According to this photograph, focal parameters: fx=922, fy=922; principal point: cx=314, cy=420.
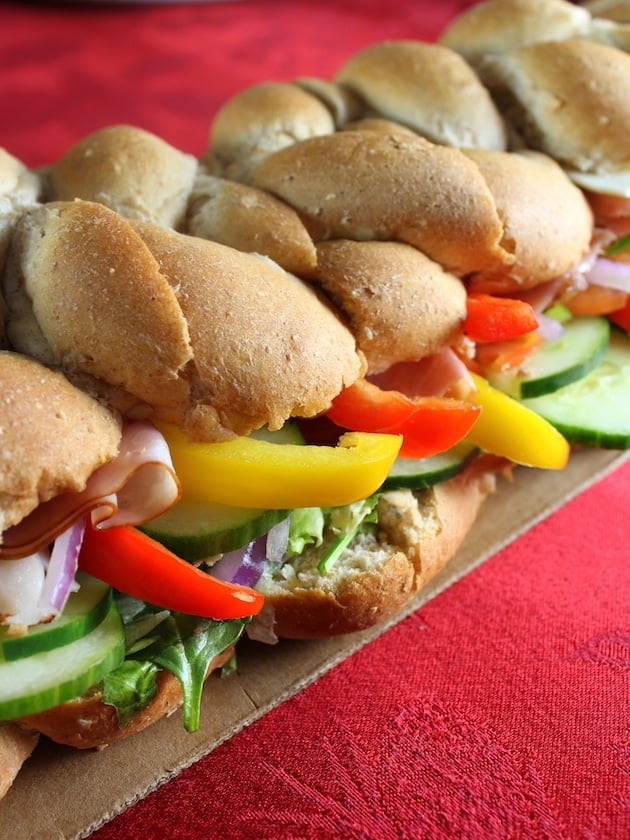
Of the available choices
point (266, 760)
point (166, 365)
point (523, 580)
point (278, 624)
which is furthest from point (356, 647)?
point (166, 365)

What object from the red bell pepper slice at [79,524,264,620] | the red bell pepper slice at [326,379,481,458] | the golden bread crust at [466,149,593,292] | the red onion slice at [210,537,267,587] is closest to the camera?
the red bell pepper slice at [79,524,264,620]

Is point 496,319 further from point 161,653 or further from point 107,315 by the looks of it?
point 161,653

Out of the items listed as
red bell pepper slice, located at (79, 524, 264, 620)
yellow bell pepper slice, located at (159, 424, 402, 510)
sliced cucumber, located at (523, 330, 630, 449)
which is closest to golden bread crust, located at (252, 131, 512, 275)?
sliced cucumber, located at (523, 330, 630, 449)

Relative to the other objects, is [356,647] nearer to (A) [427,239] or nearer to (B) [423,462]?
(B) [423,462]

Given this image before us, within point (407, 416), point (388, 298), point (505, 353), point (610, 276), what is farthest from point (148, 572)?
point (610, 276)

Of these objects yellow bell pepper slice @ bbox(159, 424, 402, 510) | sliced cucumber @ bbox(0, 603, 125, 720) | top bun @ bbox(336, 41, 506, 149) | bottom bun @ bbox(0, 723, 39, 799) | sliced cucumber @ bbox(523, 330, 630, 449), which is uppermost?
top bun @ bbox(336, 41, 506, 149)

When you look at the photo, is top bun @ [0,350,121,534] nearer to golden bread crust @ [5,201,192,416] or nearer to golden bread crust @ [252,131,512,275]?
golden bread crust @ [5,201,192,416]

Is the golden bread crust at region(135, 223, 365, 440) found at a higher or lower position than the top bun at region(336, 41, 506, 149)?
lower
